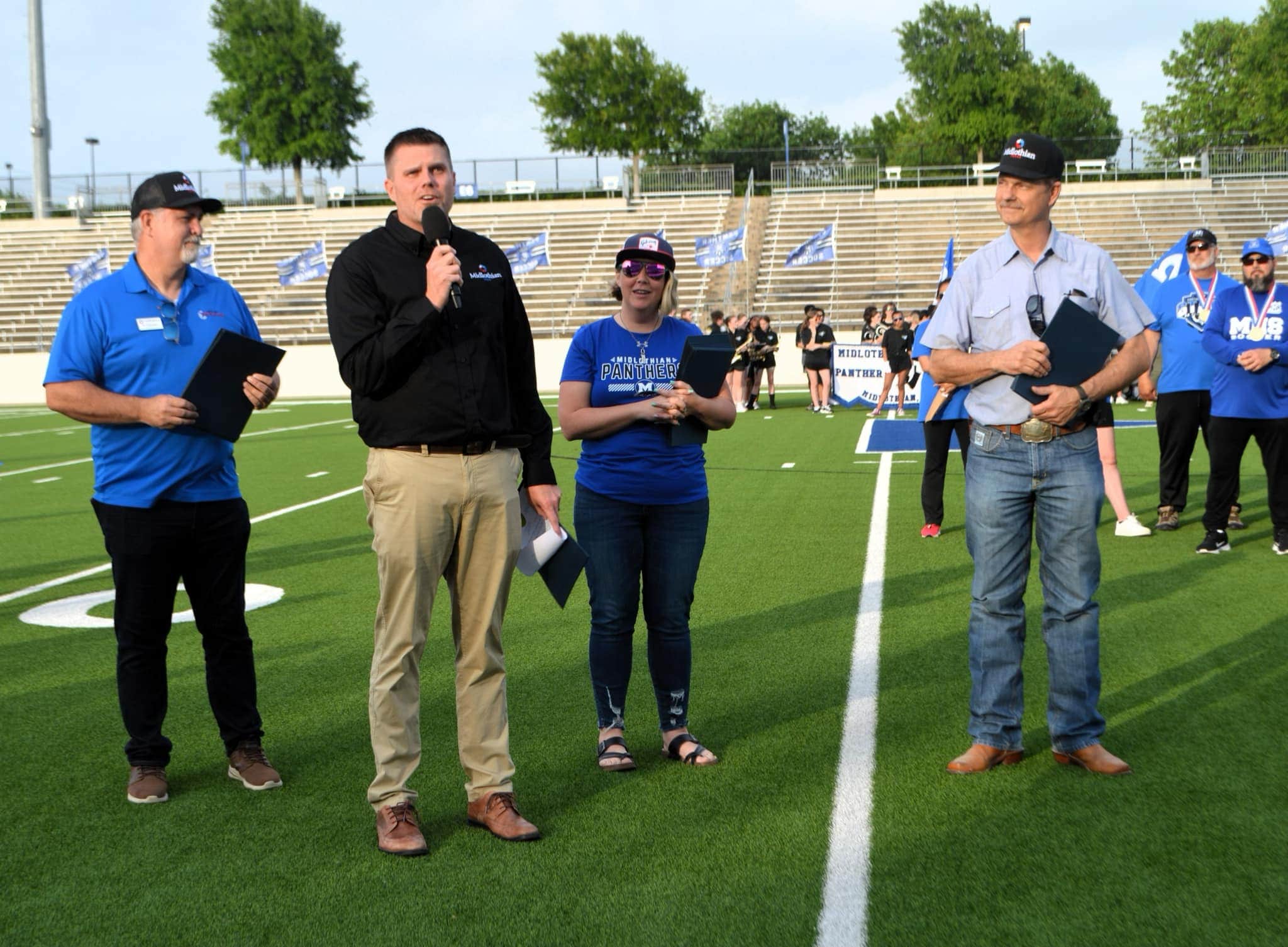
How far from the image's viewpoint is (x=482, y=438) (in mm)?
4043

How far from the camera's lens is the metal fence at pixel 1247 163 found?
1884 inches

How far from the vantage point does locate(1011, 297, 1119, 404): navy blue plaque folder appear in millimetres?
4418

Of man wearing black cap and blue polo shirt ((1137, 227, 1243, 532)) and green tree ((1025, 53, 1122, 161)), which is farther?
green tree ((1025, 53, 1122, 161))

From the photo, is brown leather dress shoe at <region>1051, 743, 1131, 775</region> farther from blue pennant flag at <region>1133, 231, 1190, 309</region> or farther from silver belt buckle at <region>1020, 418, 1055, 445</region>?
blue pennant flag at <region>1133, 231, 1190, 309</region>

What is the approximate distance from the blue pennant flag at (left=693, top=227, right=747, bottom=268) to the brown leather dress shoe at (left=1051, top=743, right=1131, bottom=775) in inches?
1212

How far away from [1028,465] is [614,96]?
7308 cm

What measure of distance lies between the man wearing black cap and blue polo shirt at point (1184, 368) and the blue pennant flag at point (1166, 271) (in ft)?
0.15

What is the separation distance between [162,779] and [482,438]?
173cm

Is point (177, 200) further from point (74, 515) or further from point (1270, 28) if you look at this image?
point (1270, 28)

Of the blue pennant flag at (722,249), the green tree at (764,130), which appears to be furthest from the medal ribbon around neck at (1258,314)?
the green tree at (764,130)

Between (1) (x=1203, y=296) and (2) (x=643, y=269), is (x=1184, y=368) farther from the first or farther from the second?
(2) (x=643, y=269)

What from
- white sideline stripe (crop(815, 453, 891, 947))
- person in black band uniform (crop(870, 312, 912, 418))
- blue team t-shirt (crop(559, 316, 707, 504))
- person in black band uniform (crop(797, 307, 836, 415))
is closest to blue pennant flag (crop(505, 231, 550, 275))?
person in black band uniform (crop(797, 307, 836, 415))

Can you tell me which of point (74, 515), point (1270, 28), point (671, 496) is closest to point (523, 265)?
point (74, 515)

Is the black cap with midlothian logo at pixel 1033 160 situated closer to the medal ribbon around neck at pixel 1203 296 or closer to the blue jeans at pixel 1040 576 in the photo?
the blue jeans at pixel 1040 576
